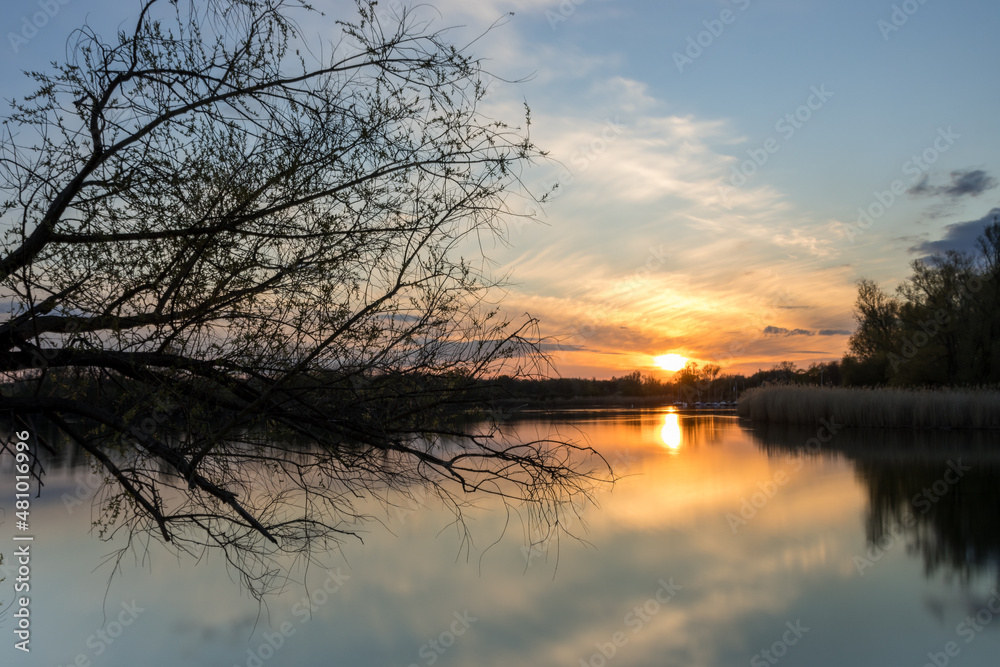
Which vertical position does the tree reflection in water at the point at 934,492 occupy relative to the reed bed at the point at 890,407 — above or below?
below

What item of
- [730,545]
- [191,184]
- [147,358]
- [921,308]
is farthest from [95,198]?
[921,308]

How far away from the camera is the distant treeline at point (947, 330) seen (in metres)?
28.5

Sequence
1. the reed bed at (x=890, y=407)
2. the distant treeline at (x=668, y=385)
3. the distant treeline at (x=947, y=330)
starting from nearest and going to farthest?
the distant treeline at (x=668, y=385), the reed bed at (x=890, y=407), the distant treeline at (x=947, y=330)

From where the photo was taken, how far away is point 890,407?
21.1 metres

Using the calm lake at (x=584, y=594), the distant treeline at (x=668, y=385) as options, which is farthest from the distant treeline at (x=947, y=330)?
the calm lake at (x=584, y=594)

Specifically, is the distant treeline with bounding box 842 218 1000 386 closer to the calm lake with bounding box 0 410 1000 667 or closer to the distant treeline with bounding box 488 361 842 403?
the distant treeline with bounding box 488 361 842 403

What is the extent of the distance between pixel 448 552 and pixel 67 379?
6096 mm

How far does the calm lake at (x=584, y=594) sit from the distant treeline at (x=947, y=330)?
21892 mm

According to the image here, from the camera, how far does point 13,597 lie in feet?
20.7

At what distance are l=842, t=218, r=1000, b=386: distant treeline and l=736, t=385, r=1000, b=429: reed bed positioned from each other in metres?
7.27

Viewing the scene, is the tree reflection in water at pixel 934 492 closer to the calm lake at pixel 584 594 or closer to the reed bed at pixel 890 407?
the calm lake at pixel 584 594

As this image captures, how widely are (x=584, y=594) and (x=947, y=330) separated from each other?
29.8 metres

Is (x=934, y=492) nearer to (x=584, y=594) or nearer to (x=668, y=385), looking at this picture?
(x=584, y=594)

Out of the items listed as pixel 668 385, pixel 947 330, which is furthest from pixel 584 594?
pixel 668 385
